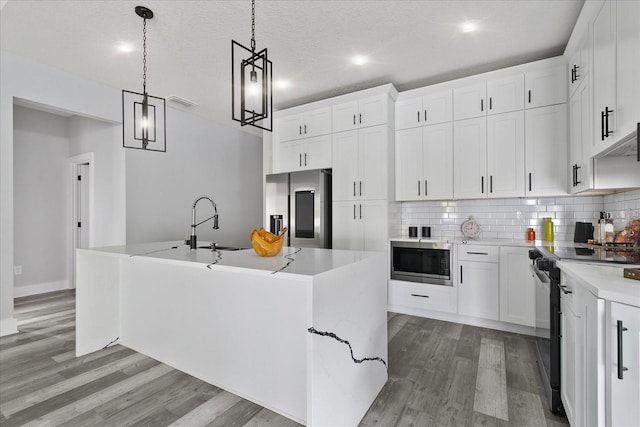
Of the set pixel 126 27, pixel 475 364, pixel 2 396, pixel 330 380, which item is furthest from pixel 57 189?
pixel 475 364

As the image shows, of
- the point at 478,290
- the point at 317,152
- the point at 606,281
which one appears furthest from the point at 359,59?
the point at 606,281

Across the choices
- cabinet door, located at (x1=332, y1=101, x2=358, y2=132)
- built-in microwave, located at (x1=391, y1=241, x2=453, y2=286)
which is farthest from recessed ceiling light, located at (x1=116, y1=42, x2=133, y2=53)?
built-in microwave, located at (x1=391, y1=241, x2=453, y2=286)

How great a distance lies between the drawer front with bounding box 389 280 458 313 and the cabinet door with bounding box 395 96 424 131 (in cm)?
193

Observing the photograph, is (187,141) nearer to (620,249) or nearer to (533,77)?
(533,77)

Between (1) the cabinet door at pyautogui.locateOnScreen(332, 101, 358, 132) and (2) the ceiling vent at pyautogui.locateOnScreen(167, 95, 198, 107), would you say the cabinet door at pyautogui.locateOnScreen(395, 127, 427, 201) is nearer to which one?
(1) the cabinet door at pyautogui.locateOnScreen(332, 101, 358, 132)

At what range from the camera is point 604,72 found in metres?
1.93

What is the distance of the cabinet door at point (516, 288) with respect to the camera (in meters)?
2.96

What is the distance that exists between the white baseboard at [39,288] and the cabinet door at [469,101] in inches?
245

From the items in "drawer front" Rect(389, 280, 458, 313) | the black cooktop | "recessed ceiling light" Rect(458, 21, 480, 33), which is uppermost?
"recessed ceiling light" Rect(458, 21, 480, 33)

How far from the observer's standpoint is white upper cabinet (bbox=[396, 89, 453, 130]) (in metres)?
3.60

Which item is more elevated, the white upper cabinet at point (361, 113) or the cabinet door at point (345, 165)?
the white upper cabinet at point (361, 113)

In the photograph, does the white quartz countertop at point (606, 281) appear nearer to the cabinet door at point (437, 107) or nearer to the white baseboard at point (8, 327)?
the cabinet door at point (437, 107)

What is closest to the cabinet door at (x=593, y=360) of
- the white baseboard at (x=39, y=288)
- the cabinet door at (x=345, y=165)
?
the cabinet door at (x=345, y=165)

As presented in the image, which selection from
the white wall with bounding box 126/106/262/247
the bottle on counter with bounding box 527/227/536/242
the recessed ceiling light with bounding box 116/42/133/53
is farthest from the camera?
the white wall with bounding box 126/106/262/247
